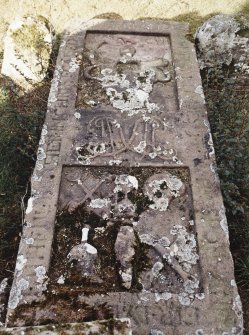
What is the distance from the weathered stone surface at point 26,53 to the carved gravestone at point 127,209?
63 cm

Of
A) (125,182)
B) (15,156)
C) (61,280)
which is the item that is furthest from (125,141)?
(61,280)

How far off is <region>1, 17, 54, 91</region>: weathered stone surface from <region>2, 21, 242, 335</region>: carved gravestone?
0.63 metres

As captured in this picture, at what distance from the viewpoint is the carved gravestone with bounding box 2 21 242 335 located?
9.30 feet

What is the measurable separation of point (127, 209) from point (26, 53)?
9.79ft

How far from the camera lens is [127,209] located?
3395 mm

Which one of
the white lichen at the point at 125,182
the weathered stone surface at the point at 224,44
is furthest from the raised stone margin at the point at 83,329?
the weathered stone surface at the point at 224,44

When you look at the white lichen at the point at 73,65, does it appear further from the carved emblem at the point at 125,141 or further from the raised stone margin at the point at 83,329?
the raised stone margin at the point at 83,329

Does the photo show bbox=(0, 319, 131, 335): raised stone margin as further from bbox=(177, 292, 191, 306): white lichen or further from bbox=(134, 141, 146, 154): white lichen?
bbox=(134, 141, 146, 154): white lichen

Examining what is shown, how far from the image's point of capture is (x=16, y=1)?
6.14 meters

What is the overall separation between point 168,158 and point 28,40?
9.50 ft

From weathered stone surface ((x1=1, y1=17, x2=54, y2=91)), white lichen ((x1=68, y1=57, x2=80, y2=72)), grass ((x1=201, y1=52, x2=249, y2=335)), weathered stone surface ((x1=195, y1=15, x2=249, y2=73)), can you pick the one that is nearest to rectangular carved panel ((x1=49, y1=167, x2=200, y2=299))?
grass ((x1=201, y1=52, x2=249, y2=335))

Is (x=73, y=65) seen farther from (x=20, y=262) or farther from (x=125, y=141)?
(x=20, y=262)

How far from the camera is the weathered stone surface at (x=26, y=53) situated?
519 centimetres

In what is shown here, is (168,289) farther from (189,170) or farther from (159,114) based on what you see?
(159,114)
